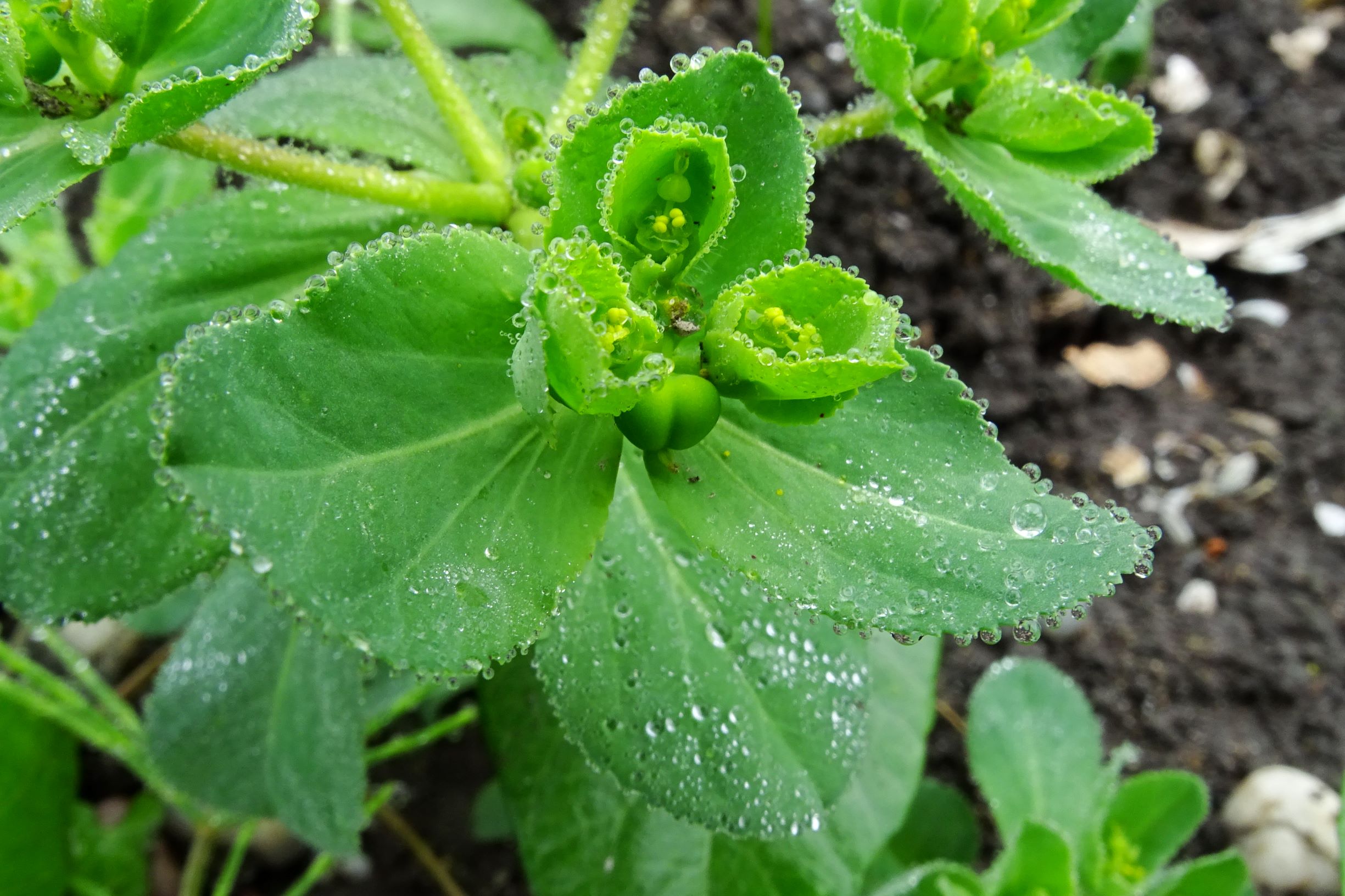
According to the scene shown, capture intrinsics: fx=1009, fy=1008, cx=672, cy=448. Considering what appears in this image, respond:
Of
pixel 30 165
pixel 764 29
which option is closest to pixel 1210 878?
pixel 30 165

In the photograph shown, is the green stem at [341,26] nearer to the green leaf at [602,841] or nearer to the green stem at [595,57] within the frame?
the green stem at [595,57]

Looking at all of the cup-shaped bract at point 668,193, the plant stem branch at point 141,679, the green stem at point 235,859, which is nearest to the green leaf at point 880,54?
the cup-shaped bract at point 668,193

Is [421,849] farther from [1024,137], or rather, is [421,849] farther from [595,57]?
[1024,137]

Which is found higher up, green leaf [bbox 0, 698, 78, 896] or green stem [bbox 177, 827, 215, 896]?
green leaf [bbox 0, 698, 78, 896]

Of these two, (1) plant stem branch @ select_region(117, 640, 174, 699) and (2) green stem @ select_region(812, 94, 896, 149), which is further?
(1) plant stem branch @ select_region(117, 640, 174, 699)

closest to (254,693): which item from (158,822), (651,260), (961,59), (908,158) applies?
(158,822)

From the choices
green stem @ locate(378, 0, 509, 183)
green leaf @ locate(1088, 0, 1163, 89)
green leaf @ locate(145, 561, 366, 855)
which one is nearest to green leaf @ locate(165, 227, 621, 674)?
green stem @ locate(378, 0, 509, 183)

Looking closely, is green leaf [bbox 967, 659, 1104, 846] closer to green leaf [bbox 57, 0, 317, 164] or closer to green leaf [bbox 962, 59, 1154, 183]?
green leaf [bbox 962, 59, 1154, 183]
